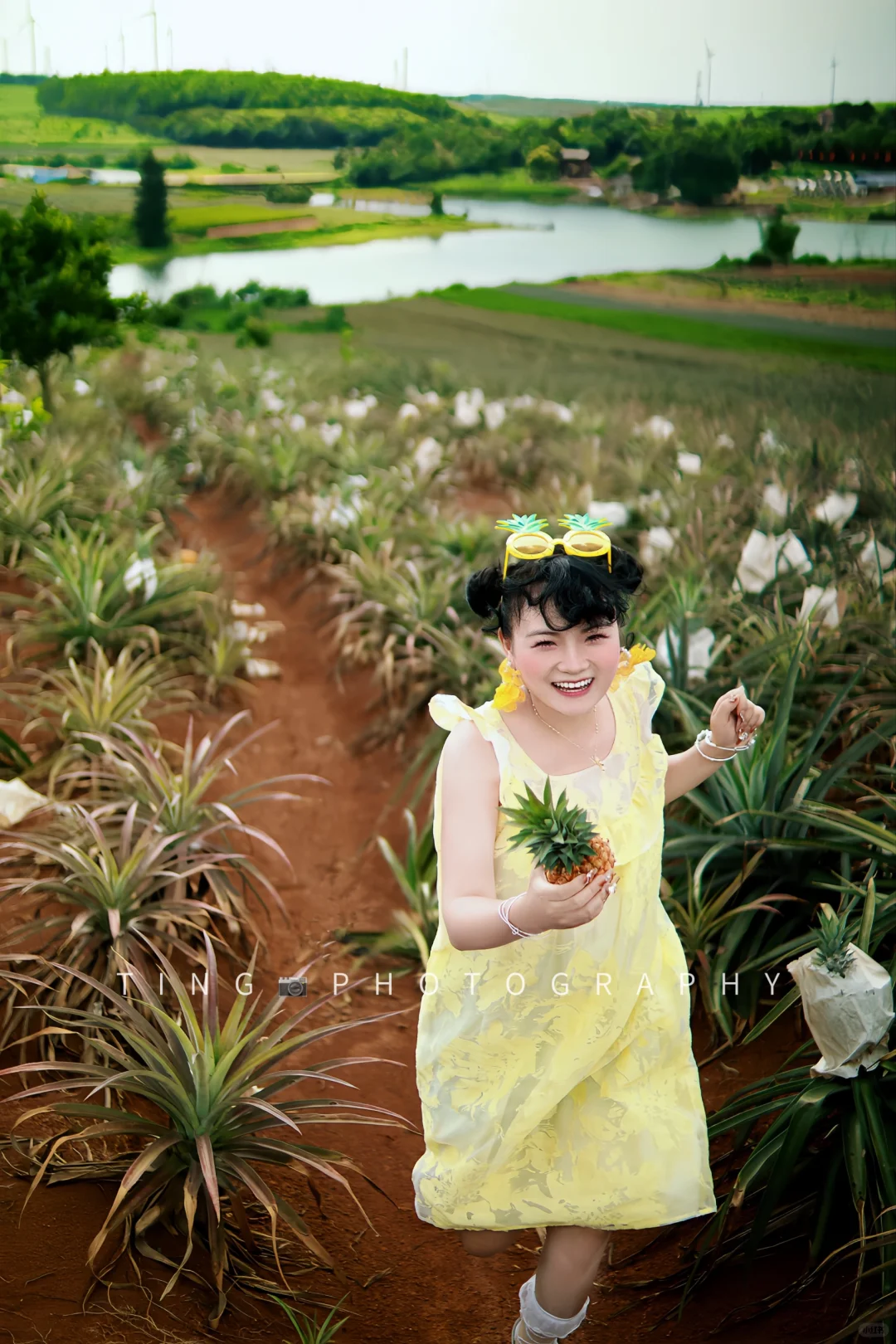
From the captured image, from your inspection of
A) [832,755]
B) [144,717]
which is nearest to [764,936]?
[832,755]

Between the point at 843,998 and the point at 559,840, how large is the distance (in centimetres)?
57

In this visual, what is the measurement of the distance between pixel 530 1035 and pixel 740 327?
3741mm

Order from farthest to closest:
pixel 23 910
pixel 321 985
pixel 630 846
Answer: pixel 321 985
pixel 23 910
pixel 630 846

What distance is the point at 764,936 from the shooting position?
2426 millimetres

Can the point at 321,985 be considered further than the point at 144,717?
No

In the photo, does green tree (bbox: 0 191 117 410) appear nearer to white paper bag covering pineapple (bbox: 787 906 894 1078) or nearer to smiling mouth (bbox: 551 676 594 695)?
smiling mouth (bbox: 551 676 594 695)

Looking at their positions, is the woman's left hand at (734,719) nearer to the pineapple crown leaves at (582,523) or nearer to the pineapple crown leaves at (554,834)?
the pineapple crown leaves at (582,523)

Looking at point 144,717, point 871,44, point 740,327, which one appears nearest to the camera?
point 144,717

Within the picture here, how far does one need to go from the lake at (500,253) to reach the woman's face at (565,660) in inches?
133

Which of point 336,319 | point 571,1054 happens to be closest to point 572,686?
point 571,1054

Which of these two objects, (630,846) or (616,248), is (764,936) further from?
(616,248)

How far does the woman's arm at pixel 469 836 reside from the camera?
1.38m

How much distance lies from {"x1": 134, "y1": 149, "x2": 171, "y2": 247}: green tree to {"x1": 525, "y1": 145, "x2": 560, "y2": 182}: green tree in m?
1.75

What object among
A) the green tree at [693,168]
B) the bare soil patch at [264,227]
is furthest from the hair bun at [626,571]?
the bare soil patch at [264,227]
